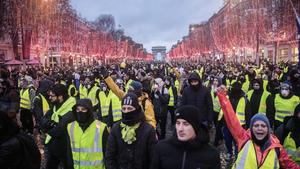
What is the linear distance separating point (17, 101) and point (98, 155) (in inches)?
218

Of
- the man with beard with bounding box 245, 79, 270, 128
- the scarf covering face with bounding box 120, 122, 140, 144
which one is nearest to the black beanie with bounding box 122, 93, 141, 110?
the scarf covering face with bounding box 120, 122, 140, 144

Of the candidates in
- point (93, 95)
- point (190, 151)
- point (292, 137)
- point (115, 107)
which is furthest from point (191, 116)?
point (93, 95)

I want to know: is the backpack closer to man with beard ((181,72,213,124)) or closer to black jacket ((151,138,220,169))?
black jacket ((151,138,220,169))

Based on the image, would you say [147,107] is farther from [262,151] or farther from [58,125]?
[262,151]

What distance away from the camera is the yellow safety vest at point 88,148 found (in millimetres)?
5270

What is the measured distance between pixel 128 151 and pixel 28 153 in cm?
125

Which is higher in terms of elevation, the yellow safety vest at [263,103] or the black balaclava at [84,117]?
the black balaclava at [84,117]

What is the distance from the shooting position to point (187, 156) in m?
3.73

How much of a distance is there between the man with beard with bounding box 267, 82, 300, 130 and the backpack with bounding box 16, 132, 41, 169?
599 cm

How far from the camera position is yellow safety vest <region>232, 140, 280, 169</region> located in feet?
15.2

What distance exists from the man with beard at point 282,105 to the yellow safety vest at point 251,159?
4215 millimetres

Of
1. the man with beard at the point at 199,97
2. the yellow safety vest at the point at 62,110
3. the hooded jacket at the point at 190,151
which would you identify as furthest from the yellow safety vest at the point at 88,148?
the man with beard at the point at 199,97

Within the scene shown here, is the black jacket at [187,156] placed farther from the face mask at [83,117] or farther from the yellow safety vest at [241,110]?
the yellow safety vest at [241,110]

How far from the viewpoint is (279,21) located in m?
47.7
